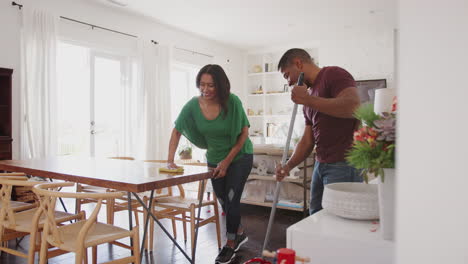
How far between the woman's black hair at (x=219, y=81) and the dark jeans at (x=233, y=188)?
37 cm

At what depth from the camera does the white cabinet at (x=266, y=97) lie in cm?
826

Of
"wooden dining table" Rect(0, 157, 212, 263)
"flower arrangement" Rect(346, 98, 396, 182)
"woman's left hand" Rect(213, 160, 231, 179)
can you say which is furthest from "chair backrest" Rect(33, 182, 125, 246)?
"flower arrangement" Rect(346, 98, 396, 182)

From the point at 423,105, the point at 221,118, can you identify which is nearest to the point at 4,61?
the point at 221,118

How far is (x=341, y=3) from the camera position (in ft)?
17.5

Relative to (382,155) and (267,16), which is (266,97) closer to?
(267,16)

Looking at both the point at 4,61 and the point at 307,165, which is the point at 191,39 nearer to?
the point at 4,61

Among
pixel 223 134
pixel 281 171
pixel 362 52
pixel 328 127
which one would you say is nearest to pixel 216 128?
pixel 223 134

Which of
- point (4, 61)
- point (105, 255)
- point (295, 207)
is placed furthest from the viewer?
point (4, 61)

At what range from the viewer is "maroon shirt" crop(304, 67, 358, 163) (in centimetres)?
163

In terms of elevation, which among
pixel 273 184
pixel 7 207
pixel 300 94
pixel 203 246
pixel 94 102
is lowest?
pixel 203 246

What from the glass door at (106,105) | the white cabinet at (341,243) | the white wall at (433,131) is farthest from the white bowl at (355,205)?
the glass door at (106,105)

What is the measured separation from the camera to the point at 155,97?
20.1 feet

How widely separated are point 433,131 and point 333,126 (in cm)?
115

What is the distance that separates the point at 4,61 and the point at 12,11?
60cm
